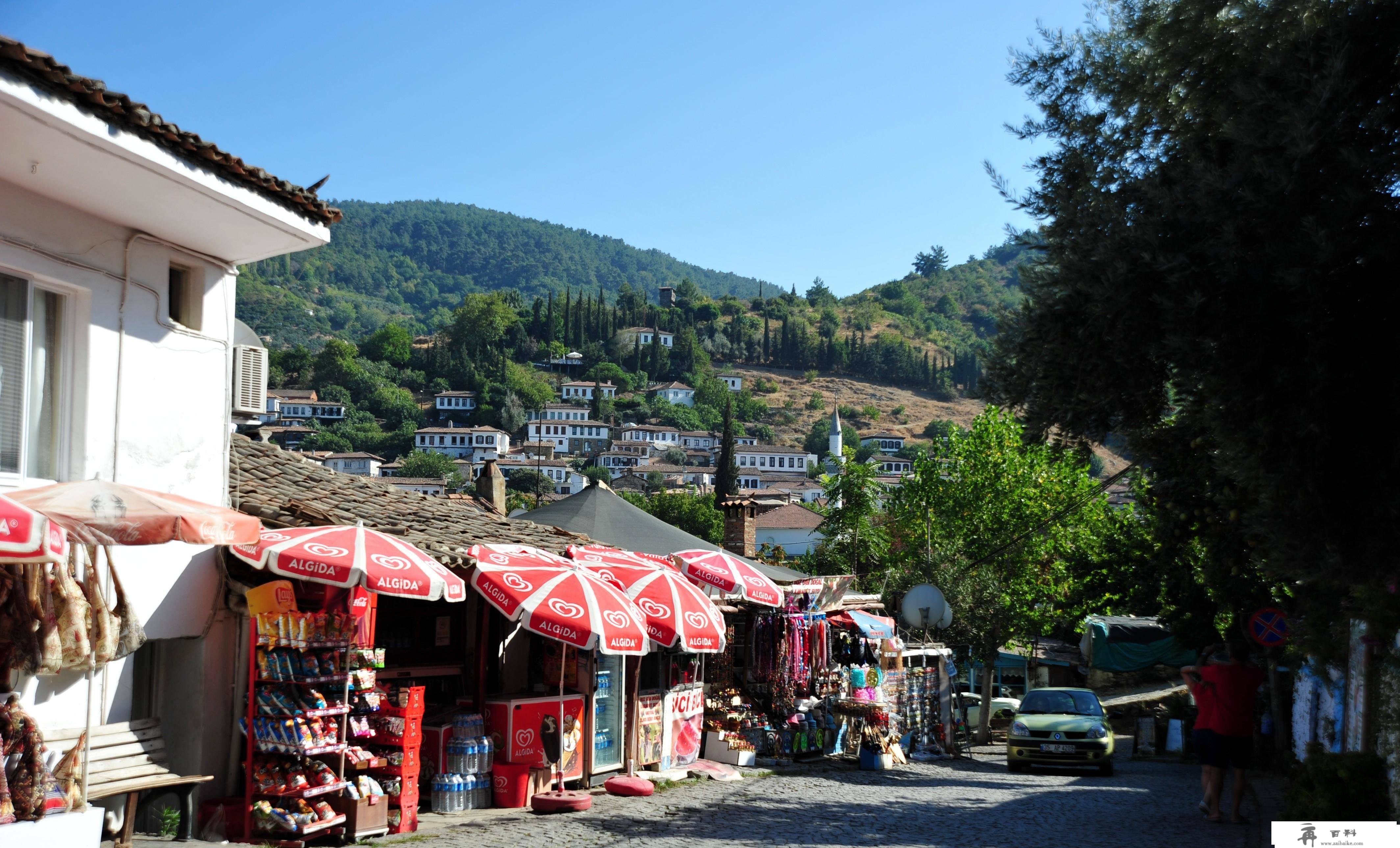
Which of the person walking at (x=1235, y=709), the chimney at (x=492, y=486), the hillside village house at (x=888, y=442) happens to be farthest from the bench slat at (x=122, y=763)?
the hillside village house at (x=888, y=442)

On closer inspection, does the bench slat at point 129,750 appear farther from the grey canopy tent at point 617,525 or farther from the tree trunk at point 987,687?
the tree trunk at point 987,687

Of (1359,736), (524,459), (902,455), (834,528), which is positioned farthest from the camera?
(902,455)

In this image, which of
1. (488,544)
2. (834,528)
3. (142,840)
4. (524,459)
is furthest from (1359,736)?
(524,459)

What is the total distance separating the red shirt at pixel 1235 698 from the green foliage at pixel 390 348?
6798 inches

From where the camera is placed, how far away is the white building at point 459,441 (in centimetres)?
14512

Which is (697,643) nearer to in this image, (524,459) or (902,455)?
(524,459)

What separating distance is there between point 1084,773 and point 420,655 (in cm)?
1031

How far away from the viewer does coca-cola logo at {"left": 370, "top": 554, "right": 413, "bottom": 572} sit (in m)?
8.74

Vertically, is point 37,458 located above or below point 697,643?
above

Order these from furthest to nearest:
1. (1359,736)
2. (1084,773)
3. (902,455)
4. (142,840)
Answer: (902,455) < (1084,773) < (1359,736) < (142,840)

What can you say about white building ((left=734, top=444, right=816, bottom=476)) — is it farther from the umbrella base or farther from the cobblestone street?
the umbrella base

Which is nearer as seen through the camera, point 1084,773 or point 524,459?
point 1084,773

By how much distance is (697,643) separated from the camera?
478 inches

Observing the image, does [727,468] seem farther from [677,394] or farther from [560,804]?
[560,804]
